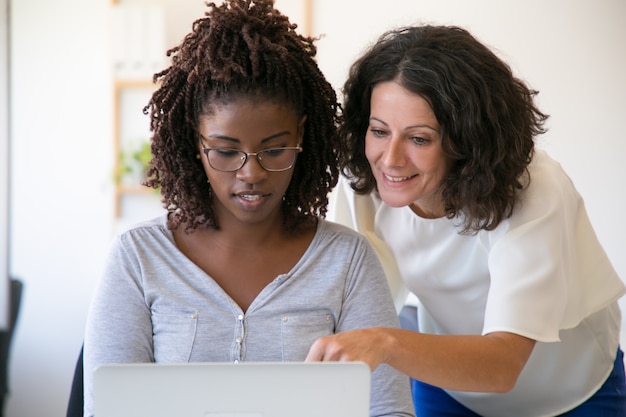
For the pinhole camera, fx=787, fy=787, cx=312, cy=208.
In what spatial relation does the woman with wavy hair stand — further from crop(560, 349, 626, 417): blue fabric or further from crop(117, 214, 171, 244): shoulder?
crop(117, 214, 171, 244): shoulder

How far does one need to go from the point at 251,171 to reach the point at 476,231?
1.56 ft

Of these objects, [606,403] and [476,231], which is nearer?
[476,231]

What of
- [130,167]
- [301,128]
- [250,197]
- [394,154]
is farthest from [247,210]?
[130,167]

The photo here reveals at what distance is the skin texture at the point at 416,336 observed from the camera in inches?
45.1

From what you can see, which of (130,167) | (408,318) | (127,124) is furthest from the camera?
(127,124)

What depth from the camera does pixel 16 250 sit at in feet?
13.3

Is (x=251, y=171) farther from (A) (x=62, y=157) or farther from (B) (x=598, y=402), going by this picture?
(A) (x=62, y=157)

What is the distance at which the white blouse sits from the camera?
1403 millimetres

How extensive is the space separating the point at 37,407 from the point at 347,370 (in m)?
3.30

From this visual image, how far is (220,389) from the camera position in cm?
93

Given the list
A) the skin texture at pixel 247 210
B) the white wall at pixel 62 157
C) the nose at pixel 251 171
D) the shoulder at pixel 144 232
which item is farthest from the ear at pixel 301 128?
the white wall at pixel 62 157

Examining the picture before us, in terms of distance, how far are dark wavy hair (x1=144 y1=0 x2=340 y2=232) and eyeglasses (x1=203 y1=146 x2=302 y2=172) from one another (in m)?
0.08

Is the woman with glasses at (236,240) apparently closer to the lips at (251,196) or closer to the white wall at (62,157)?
the lips at (251,196)

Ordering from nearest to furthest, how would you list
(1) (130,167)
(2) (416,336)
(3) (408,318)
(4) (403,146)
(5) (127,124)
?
(2) (416,336) → (4) (403,146) → (3) (408,318) → (1) (130,167) → (5) (127,124)
